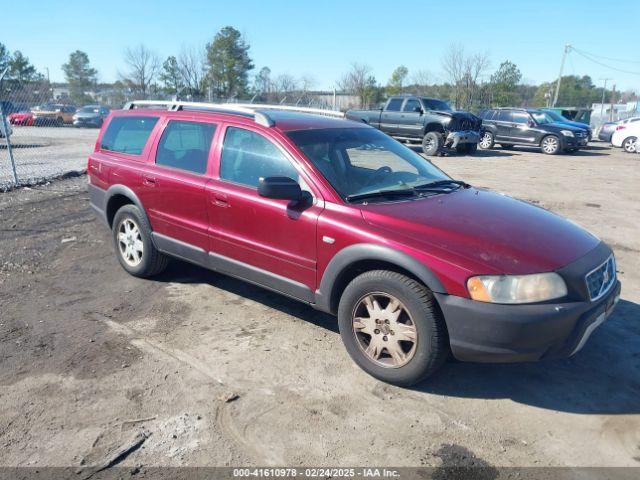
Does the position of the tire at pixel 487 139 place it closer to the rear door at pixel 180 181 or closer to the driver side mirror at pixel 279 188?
the rear door at pixel 180 181

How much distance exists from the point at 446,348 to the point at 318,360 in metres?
0.98

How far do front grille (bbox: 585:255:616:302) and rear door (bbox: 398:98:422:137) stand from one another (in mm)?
14373

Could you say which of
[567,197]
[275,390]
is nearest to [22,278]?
[275,390]

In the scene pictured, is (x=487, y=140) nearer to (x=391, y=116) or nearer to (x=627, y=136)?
(x=391, y=116)

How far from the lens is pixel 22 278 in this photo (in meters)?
5.13

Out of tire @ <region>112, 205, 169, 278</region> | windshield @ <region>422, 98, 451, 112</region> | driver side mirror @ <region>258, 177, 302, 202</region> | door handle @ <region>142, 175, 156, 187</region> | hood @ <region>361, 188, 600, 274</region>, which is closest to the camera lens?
hood @ <region>361, 188, 600, 274</region>

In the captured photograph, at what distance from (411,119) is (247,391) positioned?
15446 millimetres

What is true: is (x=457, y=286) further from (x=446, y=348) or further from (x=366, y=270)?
(x=366, y=270)

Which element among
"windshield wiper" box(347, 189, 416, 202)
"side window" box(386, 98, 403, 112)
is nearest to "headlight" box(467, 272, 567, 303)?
"windshield wiper" box(347, 189, 416, 202)

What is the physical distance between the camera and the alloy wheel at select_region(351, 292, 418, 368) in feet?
10.5

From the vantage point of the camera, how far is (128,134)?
5.22m

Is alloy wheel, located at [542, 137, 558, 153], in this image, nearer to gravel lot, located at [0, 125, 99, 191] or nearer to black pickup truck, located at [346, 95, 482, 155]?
black pickup truck, located at [346, 95, 482, 155]

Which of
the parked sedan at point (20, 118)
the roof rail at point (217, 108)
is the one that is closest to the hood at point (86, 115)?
the parked sedan at point (20, 118)

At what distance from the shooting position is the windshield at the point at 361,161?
3.80 metres
